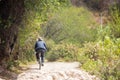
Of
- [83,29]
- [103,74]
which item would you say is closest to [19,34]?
[103,74]

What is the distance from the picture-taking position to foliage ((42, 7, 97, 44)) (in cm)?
4578

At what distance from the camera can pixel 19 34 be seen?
24.5m

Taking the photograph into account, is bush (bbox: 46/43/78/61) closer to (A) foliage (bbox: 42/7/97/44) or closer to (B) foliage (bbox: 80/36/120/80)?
(A) foliage (bbox: 42/7/97/44)

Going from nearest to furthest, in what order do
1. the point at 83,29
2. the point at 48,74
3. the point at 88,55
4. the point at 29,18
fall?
1. the point at 48,74
2. the point at 29,18
3. the point at 88,55
4. the point at 83,29

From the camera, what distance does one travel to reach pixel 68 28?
152 feet

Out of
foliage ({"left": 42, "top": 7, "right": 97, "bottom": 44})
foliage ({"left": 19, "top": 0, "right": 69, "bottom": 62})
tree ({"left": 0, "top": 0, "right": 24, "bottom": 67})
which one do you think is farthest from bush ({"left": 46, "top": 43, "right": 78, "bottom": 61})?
tree ({"left": 0, "top": 0, "right": 24, "bottom": 67})

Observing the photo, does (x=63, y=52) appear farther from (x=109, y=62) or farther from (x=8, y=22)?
(x=109, y=62)

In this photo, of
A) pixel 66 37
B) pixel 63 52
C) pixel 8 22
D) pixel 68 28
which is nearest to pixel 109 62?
pixel 8 22

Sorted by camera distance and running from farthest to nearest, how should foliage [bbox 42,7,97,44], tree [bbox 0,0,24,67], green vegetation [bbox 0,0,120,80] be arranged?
foliage [bbox 42,7,97,44] < tree [bbox 0,0,24,67] < green vegetation [bbox 0,0,120,80]

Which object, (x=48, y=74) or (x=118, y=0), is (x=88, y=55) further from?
(x=118, y=0)

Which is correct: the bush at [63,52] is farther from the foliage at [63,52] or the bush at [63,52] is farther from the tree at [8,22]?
the tree at [8,22]

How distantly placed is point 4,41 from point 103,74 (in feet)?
25.0

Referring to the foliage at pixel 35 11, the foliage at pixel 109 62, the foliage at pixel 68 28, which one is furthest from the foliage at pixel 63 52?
the foliage at pixel 109 62

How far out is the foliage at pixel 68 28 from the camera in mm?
45781
